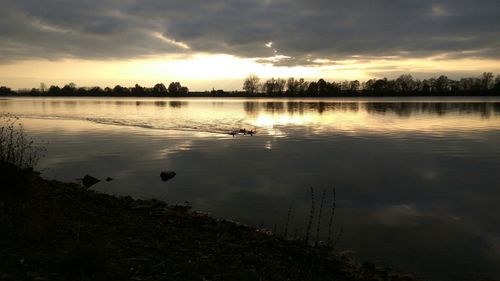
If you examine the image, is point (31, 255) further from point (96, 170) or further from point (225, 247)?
point (96, 170)

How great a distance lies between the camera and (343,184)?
1958 cm

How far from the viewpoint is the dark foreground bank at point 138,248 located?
300 inches

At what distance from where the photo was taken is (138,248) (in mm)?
9680

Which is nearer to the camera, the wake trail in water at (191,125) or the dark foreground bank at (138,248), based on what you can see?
the dark foreground bank at (138,248)

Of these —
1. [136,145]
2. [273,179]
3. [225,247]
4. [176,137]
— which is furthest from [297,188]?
[176,137]

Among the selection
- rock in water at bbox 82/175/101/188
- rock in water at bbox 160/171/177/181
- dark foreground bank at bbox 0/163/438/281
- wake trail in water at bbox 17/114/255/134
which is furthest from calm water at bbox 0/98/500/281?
Answer: wake trail in water at bbox 17/114/255/134

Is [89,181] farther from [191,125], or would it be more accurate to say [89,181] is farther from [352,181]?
[191,125]

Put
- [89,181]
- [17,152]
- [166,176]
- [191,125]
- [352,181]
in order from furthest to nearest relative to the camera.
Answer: [191,125], [166,176], [352,181], [89,181], [17,152]

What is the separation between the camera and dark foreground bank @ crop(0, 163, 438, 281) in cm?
763

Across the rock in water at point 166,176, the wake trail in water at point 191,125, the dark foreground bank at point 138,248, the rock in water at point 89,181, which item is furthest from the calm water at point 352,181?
Answer: the wake trail in water at point 191,125

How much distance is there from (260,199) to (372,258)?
6.56 meters

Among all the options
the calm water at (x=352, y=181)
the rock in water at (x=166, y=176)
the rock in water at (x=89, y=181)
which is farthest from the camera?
the rock in water at (x=166, y=176)

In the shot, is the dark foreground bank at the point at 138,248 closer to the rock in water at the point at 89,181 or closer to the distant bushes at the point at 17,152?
the distant bushes at the point at 17,152

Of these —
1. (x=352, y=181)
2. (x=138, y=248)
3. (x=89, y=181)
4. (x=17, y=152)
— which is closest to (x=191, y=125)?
(x=89, y=181)
